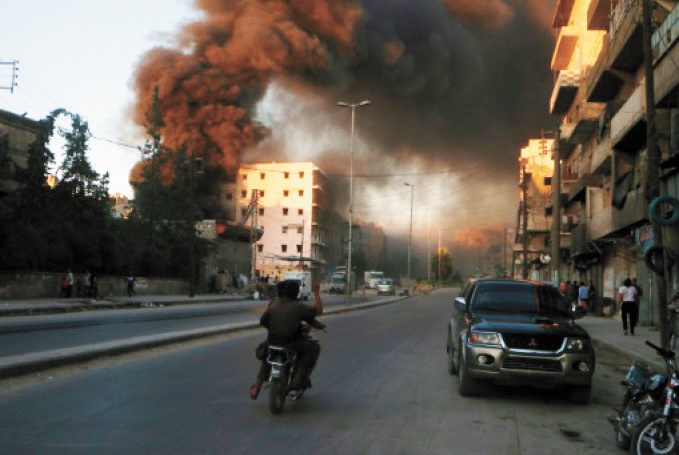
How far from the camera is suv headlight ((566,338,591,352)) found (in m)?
7.62

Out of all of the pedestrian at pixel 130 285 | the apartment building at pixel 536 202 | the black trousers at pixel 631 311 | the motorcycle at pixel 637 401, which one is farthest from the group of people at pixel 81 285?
the apartment building at pixel 536 202

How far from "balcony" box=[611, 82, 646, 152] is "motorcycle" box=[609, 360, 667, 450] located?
16.5 metres

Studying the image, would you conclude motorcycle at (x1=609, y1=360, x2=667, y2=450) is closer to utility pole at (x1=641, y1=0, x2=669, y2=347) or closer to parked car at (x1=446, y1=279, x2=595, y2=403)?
parked car at (x1=446, y1=279, x2=595, y2=403)

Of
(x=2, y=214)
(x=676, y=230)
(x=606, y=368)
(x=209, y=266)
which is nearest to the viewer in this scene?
(x=606, y=368)

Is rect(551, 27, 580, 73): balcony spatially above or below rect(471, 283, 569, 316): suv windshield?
above

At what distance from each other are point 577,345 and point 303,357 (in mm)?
3123

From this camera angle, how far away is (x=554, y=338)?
764cm

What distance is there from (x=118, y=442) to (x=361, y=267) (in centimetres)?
10747

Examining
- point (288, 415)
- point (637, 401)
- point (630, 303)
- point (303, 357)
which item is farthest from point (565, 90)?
point (637, 401)

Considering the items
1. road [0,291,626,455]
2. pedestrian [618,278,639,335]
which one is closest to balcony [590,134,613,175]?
pedestrian [618,278,639,335]

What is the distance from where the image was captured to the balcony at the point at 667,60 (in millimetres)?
16797

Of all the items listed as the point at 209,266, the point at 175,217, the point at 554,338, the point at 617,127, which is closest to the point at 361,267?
the point at 209,266

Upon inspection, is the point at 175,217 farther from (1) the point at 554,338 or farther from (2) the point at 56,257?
(1) the point at 554,338

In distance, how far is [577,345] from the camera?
25.1ft
